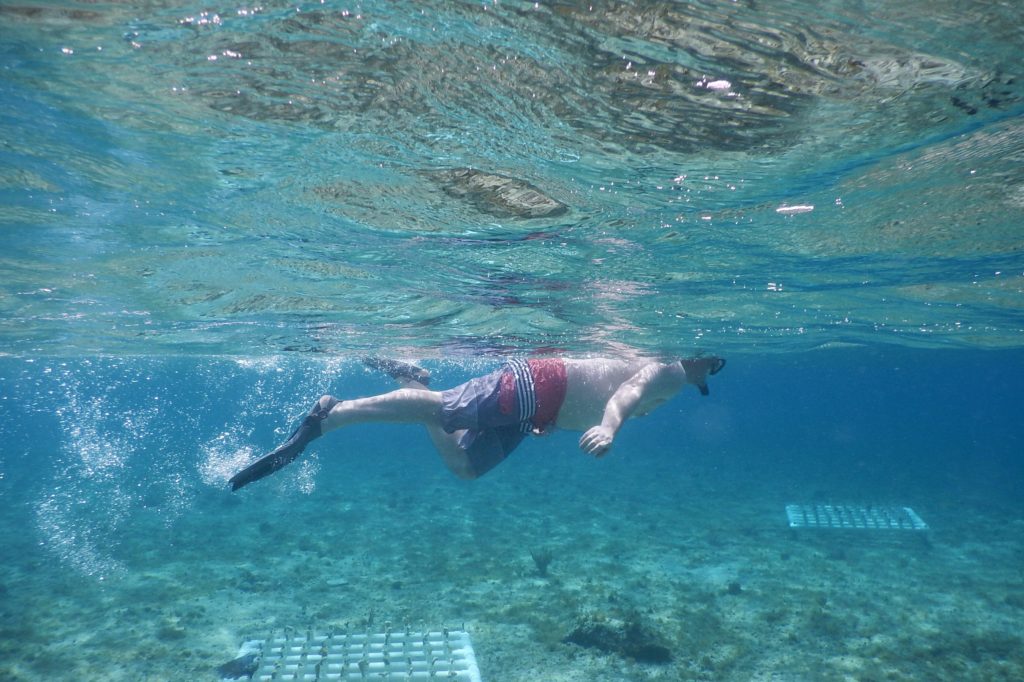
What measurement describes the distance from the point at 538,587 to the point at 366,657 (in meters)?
5.76

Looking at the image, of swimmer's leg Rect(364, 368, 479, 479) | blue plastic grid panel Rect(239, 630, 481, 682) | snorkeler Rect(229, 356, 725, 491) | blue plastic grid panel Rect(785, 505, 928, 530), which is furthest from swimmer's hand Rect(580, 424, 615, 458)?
blue plastic grid panel Rect(785, 505, 928, 530)

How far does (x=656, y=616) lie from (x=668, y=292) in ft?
25.2

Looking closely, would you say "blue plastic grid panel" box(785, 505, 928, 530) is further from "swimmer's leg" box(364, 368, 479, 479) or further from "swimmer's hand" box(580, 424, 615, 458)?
"swimmer's hand" box(580, 424, 615, 458)

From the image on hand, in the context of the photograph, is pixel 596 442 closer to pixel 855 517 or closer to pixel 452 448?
pixel 452 448

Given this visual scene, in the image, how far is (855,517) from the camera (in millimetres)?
22219

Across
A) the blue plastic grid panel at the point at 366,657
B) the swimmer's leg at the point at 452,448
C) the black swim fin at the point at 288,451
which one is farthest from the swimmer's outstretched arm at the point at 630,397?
the blue plastic grid panel at the point at 366,657

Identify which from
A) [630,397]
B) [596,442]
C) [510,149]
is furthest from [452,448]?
[510,149]

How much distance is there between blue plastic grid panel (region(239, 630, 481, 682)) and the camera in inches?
353

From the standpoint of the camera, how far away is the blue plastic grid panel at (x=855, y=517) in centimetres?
2114

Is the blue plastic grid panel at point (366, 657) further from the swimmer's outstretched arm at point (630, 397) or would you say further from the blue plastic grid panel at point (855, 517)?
the blue plastic grid panel at point (855, 517)

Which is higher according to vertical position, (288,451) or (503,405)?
(503,405)

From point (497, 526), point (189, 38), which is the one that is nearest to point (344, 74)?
point (189, 38)

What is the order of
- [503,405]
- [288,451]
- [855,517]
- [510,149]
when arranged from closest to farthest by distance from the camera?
[510,149]
[288,451]
[503,405]
[855,517]

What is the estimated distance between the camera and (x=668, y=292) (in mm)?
13602
